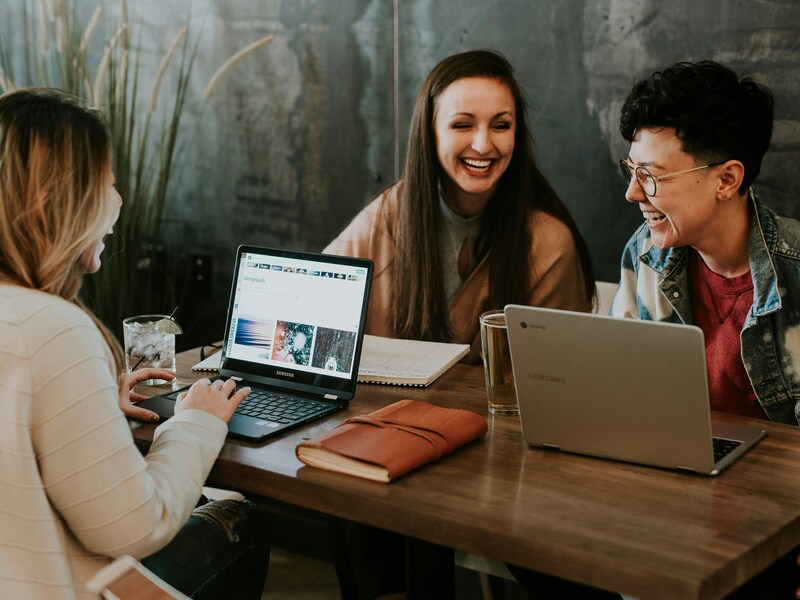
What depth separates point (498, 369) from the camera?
1.73 metres

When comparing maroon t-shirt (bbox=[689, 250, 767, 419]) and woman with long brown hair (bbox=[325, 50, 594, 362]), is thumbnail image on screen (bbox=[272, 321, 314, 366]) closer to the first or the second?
woman with long brown hair (bbox=[325, 50, 594, 362])

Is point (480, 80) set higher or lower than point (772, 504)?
higher

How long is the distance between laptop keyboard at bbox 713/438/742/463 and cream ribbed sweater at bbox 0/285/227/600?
2.67ft

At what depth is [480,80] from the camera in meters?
2.41

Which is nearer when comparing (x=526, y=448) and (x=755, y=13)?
(x=526, y=448)

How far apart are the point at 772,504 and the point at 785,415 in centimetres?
58

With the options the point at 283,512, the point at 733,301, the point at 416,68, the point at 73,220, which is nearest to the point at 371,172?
the point at 416,68

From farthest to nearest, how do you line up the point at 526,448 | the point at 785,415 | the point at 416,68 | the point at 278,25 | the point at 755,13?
the point at 278,25, the point at 416,68, the point at 755,13, the point at 785,415, the point at 526,448

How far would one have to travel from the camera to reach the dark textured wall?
96.1 inches

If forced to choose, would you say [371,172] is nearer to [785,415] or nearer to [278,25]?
[278,25]

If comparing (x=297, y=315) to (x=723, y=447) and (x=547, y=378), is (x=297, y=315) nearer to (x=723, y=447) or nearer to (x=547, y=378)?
(x=547, y=378)

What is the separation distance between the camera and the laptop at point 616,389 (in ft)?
4.55

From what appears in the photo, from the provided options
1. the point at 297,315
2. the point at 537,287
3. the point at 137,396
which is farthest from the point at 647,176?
the point at 137,396

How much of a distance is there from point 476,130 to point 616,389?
3.63ft
